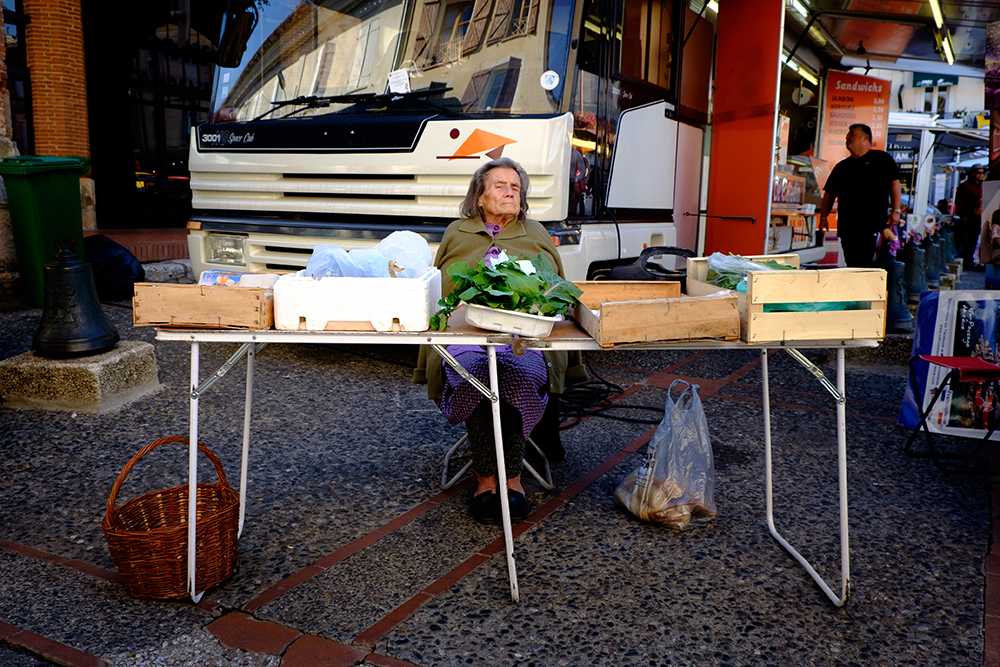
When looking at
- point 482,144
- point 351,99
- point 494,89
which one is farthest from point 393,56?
point 482,144

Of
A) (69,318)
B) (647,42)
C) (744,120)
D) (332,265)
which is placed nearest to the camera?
(332,265)

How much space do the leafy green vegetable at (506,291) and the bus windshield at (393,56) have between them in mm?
2169

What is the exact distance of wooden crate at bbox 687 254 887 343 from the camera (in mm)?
2436

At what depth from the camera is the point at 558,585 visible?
9.00ft

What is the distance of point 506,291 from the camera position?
253 centimetres

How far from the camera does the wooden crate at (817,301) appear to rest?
2436 mm

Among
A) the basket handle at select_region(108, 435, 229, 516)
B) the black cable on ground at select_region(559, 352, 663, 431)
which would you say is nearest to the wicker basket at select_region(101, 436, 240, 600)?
the basket handle at select_region(108, 435, 229, 516)

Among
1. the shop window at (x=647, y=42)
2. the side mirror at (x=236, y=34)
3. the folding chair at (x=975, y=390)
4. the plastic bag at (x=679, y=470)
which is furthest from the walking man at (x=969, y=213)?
the plastic bag at (x=679, y=470)

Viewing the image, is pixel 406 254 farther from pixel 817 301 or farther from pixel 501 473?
pixel 817 301

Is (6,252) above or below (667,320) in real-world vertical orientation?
below

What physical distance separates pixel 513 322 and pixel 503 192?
122 cm

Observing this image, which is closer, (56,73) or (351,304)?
(351,304)

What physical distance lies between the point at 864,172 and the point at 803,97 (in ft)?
10.5

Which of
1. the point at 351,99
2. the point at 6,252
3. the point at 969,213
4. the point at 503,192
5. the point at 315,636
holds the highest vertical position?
the point at 351,99
